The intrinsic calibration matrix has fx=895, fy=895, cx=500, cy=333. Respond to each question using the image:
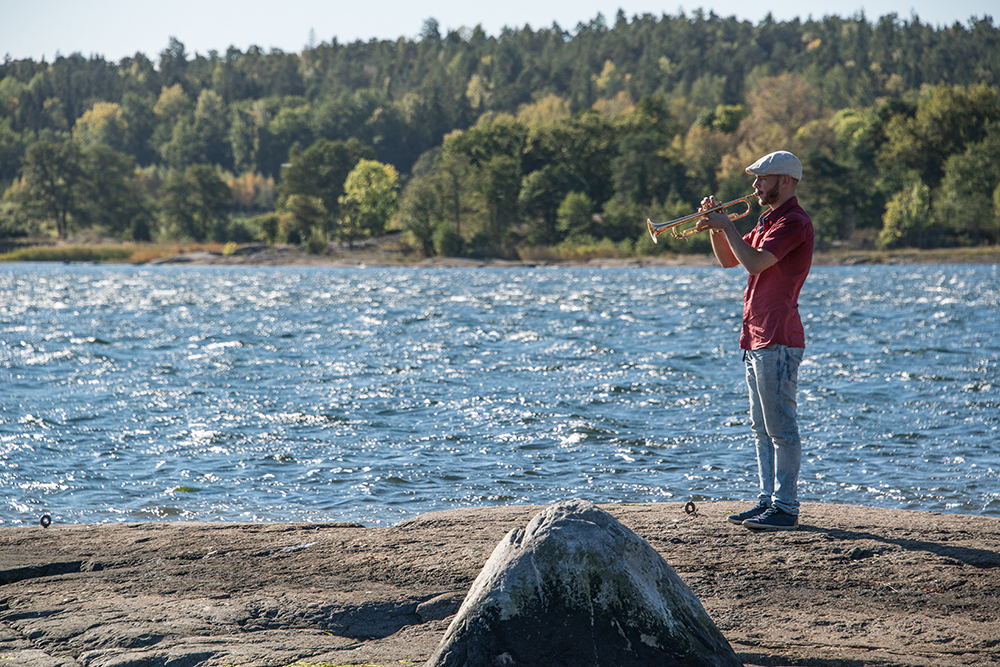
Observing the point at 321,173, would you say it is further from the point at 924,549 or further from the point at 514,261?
the point at 924,549

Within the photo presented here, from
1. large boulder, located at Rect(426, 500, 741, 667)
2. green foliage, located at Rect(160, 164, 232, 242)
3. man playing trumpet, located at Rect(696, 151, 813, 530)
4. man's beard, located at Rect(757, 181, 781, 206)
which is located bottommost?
large boulder, located at Rect(426, 500, 741, 667)

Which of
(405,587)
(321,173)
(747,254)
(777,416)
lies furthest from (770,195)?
(321,173)

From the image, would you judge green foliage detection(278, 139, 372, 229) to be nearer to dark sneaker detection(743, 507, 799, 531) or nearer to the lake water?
the lake water

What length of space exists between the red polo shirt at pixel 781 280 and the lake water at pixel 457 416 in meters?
3.16

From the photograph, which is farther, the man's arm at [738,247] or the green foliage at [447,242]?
the green foliage at [447,242]

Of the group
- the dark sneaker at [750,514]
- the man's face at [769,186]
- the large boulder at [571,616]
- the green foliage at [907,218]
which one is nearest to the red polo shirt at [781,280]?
the man's face at [769,186]

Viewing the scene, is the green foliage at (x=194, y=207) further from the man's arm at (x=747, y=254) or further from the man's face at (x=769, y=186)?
the man's arm at (x=747, y=254)

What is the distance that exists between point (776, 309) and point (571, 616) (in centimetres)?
338

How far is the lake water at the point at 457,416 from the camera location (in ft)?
31.7

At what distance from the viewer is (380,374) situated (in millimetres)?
19812

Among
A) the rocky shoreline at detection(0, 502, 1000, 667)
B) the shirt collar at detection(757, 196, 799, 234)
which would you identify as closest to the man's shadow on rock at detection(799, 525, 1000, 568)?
the rocky shoreline at detection(0, 502, 1000, 667)

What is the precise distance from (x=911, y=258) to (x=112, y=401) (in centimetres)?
9784

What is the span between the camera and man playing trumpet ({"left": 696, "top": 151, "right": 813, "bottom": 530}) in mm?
6414

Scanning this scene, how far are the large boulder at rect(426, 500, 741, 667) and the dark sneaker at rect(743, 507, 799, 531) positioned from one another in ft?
9.19
